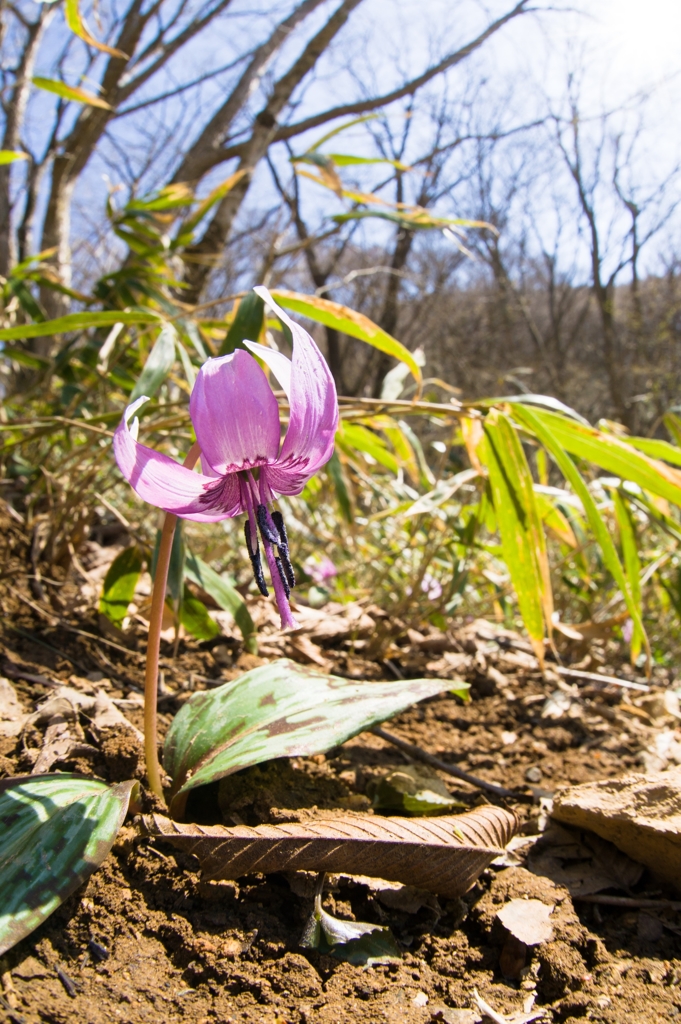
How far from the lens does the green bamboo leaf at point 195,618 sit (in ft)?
4.27

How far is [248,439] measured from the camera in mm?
673

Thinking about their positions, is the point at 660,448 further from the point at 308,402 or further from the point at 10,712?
the point at 10,712

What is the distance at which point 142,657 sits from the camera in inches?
56.1

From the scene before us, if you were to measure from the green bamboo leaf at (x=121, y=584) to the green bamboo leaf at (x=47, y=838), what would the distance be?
555 millimetres

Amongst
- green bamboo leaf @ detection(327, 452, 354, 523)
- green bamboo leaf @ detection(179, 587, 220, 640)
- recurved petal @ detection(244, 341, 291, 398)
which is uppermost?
recurved petal @ detection(244, 341, 291, 398)

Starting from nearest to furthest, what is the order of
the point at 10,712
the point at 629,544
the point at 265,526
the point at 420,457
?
the point at 265,526 → the point at 10,712 → the point at 629,544 → the point at 420,457

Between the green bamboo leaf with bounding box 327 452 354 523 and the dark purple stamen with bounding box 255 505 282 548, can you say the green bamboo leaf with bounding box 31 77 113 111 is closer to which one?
the green bamboo leaf with bounding box 327 452 354 523

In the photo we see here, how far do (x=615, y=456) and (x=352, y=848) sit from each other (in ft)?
2.94

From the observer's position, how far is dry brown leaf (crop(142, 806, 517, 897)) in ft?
2.55

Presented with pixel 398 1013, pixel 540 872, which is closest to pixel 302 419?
pixel 398 1013

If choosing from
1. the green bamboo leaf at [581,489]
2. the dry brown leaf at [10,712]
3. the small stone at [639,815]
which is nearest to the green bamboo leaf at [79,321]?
the dry brown leaf at [10,712]

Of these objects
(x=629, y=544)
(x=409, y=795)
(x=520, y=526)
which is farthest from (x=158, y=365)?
(x=629, y=544)

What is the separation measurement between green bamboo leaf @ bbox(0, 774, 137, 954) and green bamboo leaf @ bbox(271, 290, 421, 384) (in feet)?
3.16

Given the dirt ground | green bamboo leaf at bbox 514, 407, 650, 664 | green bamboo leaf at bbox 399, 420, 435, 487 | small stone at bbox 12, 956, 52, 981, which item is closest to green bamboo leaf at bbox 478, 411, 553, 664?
green bamboo leaf at bbox 514, 407, 650, 664
